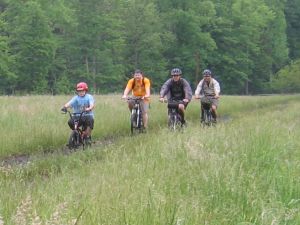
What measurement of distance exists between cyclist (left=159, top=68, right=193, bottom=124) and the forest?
38023 millimetres

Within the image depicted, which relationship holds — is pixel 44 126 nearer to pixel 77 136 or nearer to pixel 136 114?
pixel 77 136

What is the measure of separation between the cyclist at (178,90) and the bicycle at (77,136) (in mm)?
2596

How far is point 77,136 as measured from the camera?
12.0 meters

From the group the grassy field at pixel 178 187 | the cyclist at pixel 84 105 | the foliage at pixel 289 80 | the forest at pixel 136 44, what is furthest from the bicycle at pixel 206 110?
the foliage at pixel 289 80

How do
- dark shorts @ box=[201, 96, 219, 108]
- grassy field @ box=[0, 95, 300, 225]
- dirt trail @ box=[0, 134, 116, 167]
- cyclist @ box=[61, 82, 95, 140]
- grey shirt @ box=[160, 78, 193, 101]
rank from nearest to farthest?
grassy field @ box=[0, 95, 300, 225] → dirt trail @ box=[0, 134, 116, 167] → cyclist @ box=[61, 82, 95, 140] → grey shirt @ box=[160, 78, 193, 101] → dark shorts @ box=[201, 96, 219, 108]

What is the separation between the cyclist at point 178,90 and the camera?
13.7 meters

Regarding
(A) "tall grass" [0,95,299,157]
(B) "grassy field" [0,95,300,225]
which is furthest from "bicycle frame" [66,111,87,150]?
(B) "grassy field" [0,95,300,225]

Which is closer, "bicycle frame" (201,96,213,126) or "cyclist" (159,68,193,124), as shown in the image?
"cyclist" (159,68,193,124)

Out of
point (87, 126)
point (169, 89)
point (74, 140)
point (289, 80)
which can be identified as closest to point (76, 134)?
point (74, 140)

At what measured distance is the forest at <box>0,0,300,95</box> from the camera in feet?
177

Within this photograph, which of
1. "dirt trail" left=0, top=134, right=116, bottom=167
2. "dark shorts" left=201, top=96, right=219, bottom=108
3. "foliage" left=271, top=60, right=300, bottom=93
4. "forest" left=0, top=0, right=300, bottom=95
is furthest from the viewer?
"foliage" left=271, top=60, right=300, bottom=93

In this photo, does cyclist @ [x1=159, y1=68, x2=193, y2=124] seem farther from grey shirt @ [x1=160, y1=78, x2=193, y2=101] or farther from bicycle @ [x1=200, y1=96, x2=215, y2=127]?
bicycle @ [x1=200, y1=96, x2=215, y2=127]

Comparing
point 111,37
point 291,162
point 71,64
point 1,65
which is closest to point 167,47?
point 111,37

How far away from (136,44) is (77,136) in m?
50.8
